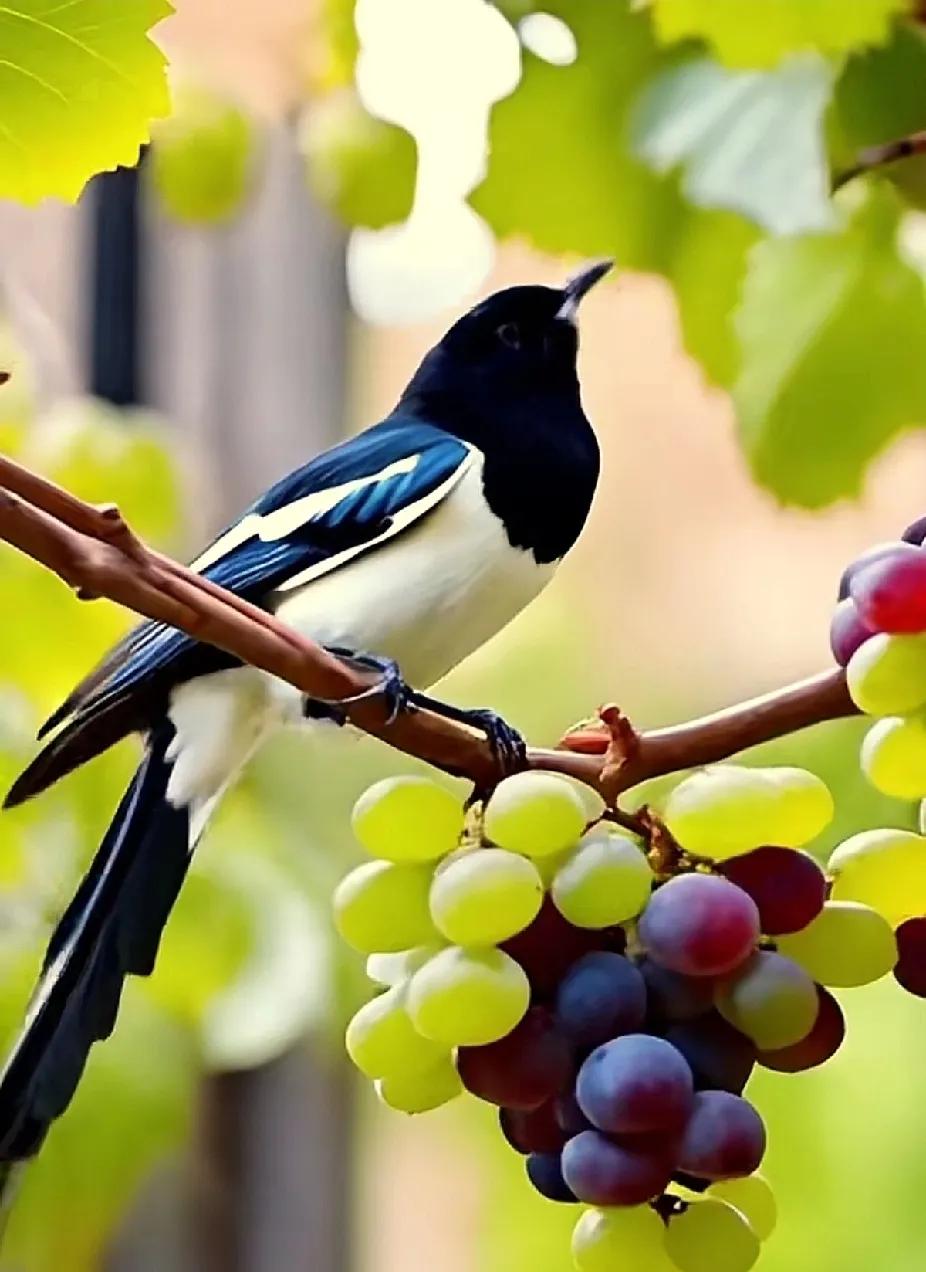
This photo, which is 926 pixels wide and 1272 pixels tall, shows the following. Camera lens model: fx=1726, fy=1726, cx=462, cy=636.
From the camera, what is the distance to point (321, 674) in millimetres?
287

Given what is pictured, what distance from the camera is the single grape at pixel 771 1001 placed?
0.32m

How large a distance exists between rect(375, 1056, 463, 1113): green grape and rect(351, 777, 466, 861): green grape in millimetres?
43

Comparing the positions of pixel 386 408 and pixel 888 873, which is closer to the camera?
pixel 888 873

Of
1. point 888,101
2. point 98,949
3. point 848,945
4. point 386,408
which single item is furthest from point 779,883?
point 386,408

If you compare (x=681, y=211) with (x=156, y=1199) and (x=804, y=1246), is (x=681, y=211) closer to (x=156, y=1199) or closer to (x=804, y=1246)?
(x=804, y=1246)

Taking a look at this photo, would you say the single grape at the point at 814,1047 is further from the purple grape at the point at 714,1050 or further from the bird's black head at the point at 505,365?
the bird's black head at the point at 505,365

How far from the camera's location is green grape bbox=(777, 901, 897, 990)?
1.10ft

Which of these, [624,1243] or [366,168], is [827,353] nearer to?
[366,168]

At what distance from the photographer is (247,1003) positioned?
777 millimetres

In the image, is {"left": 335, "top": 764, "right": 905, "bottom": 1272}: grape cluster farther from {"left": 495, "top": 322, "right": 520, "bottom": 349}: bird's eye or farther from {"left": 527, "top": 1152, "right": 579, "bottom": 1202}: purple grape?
{"left": 495, "top": 322, "right": 520, "bottom": 349}: bird's eye

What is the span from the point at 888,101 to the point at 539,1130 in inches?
12.5

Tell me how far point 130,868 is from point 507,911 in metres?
0.13

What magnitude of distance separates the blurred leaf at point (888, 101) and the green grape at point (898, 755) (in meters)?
0.22

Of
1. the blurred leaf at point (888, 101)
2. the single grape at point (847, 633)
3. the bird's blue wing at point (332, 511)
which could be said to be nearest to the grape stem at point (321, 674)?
the single grape at point (847, 633)
